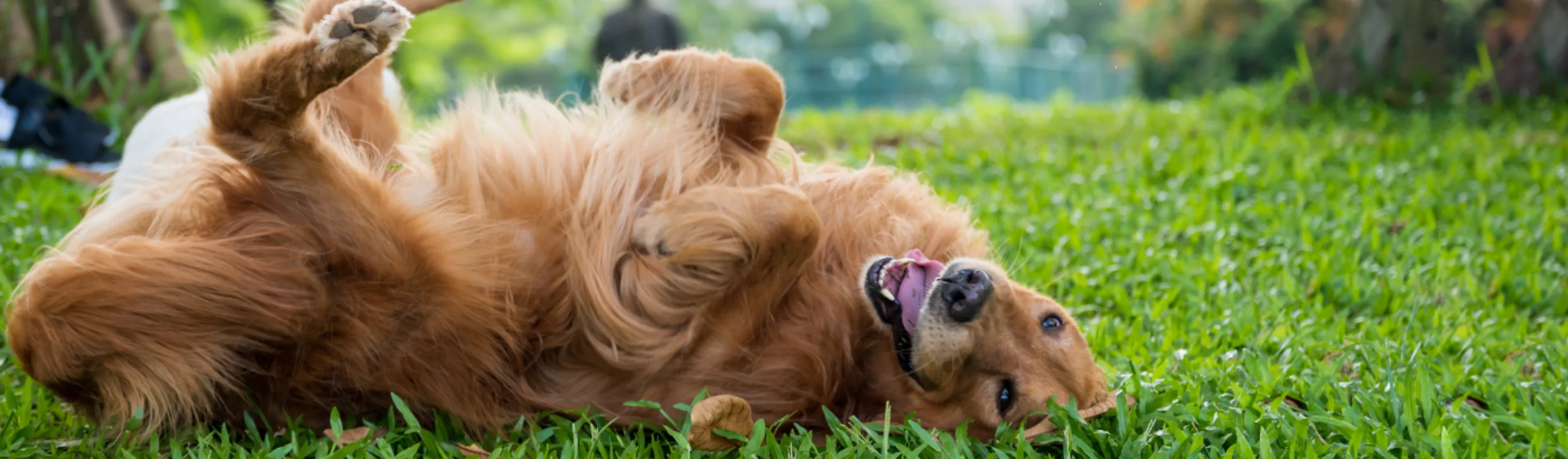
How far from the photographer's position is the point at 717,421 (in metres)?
2.22

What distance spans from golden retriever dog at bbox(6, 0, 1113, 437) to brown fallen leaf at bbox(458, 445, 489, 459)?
0.38 feet

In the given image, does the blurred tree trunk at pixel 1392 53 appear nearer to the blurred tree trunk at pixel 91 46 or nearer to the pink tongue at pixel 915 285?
the pink tongue at pixel 915 285

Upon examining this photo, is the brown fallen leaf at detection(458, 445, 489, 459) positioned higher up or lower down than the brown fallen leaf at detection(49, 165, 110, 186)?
higher up

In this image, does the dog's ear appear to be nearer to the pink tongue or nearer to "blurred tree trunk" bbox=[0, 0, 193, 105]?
the pink tongue

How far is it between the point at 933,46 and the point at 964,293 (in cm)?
4540

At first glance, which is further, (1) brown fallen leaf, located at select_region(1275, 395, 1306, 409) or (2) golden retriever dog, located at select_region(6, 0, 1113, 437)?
(1) brown fallen leaf, located at select_region(1275, 395, 1306, 409)

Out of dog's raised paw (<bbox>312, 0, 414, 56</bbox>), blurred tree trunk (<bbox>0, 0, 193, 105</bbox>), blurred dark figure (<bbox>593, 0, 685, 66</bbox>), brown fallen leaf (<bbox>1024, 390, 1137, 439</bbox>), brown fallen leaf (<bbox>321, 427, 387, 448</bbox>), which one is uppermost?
dog's raised paw (<bbox>312, 0, 414, 56</bbox>)

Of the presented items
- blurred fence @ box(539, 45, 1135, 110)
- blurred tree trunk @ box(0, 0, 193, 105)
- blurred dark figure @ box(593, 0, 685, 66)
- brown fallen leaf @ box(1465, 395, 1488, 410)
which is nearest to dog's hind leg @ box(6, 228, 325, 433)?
brown fallen leaf @ box(1465, 395, 1488, 410)

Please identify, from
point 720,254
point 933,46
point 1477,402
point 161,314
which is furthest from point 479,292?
point 933,46

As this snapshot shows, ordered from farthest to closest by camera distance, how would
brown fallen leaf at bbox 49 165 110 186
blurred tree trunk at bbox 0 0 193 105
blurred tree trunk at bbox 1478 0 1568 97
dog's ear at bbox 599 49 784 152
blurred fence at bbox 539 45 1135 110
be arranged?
blurred fence at bbox 539 45 1135 110 < blurred tree trunk at bbox 1478 0 1568 97 < blurred tree trunk at bbox 0 0 193 105 < brown fallen leaf at bbox 49 165 110 186 < dog's ear at bbox 599 49 784 152

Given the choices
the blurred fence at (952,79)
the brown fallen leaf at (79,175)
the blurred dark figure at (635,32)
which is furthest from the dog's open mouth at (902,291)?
the blurred fence at (952,79)

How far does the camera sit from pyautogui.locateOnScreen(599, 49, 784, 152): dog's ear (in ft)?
9.77

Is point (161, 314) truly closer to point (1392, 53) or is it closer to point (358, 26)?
point (358, 26)

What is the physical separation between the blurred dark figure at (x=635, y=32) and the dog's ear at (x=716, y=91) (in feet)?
37.1
